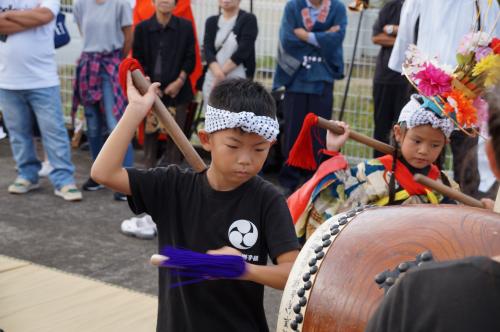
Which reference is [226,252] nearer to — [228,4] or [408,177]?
[408,177]

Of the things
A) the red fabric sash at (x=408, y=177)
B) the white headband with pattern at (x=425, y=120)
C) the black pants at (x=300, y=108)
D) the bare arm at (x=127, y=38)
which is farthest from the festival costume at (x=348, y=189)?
the bare arm at (x=127, y=38)

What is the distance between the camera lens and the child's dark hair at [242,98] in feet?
6.79

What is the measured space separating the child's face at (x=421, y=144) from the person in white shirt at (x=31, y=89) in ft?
9.82

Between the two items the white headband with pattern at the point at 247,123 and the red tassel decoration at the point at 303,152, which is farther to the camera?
the red tassel decoration at the point at 303,152

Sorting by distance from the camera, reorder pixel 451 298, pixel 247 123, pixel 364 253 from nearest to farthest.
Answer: pixel 451 298 → pixel 364 253 → pixel 247 123

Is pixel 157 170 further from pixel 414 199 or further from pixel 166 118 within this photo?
pixel 414 199

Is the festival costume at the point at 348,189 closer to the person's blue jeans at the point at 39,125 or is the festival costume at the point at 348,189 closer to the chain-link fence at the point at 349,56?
the person's blue jeans at the point at 39,125

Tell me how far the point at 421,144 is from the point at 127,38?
3.12m

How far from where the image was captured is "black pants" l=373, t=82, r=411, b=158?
17.5ft

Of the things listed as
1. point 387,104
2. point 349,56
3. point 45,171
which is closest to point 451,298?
point 387,104

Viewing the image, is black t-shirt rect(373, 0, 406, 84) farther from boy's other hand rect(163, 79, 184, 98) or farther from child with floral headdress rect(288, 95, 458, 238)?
child with floral headdress rect(288, 95, 458, 238)

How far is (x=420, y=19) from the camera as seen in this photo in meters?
4.52

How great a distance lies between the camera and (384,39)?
5348 millimetres

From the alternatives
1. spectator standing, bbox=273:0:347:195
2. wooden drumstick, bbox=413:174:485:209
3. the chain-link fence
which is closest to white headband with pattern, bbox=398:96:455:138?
wooden drumstick, bbox=413:174:485:209
